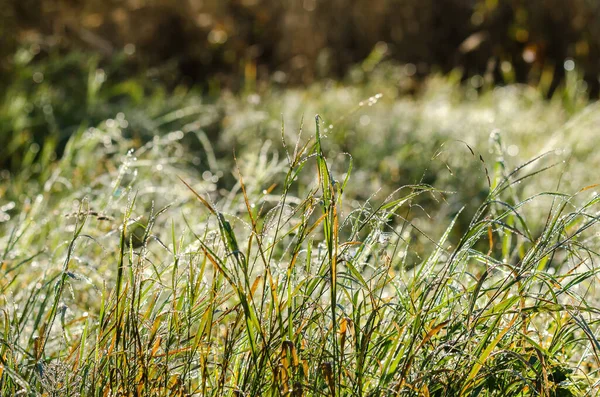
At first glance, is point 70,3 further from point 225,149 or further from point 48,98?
point 225,149

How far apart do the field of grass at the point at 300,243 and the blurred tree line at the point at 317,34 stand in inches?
38.4

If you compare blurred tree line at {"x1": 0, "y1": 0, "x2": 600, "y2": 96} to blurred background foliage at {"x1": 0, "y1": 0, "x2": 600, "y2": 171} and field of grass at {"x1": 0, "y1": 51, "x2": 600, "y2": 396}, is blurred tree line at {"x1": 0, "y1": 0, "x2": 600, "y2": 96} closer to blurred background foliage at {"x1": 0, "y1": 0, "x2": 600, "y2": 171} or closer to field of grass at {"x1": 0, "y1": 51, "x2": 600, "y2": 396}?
blurred background foliage at {"x1": 0, "y1": 0, "x2": 600, "y2": 171}

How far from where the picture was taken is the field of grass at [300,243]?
4.84ft

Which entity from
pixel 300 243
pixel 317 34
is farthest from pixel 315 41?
pixel 300 243

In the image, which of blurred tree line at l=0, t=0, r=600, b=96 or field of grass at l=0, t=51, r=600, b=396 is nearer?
field of grass at l=0, t=51, r=600, b=396

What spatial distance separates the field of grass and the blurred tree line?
975mm

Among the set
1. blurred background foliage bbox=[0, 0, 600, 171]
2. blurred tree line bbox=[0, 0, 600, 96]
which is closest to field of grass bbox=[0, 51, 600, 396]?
blurred background foliage bbox=[0, 0, 600, 171]

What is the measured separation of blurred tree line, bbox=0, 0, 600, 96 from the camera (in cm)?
799

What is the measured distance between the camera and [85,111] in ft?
17.9

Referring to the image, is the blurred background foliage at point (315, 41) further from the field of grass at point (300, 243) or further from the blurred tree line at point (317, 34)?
the field of grass at point (300, 243)

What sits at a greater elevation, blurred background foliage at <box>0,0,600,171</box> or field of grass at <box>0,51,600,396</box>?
blurred background foliage at <box>0,0,600,171</box>

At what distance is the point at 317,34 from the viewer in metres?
8.41

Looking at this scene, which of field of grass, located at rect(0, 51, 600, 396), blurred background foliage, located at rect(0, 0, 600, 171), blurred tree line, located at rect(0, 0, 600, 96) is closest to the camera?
field of grass, located at rect(0, 51, 600, 396)

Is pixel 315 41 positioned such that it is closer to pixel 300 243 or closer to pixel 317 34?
pixel 317 34
